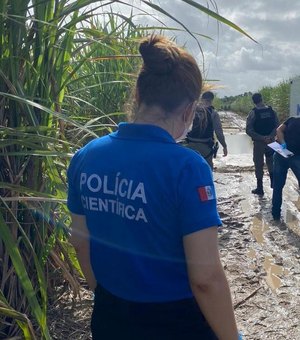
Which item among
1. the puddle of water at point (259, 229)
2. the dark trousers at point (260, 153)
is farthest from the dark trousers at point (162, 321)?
the dark trousers at point (260, 153)

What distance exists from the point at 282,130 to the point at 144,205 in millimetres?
4846

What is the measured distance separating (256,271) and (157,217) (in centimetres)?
331

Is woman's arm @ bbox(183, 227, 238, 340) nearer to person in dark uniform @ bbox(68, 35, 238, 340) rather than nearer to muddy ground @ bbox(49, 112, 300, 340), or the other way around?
person in dark uniform @ bbox(68, 35, 238, 340)

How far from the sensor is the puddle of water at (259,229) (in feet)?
18.9

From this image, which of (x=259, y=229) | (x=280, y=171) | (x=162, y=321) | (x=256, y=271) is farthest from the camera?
(x=280, y=171)

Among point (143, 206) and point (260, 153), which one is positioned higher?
point (143, 206)

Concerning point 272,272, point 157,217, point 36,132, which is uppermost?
point 36,132

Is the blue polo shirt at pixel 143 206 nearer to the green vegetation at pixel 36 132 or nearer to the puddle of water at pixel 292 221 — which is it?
the green vegetation at pixel 36 132

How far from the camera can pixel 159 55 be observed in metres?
1.62

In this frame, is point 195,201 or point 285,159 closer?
point 195,201

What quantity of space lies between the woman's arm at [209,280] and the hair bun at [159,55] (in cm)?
50

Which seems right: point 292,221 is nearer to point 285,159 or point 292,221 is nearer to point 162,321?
point 285,159

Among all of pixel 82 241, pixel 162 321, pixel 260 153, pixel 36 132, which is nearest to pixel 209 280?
pixel 162 321

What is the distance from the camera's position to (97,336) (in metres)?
1.80
